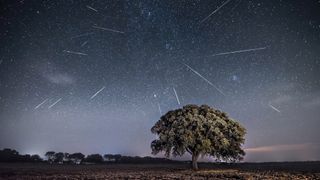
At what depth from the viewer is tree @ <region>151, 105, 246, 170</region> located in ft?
192

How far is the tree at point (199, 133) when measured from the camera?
58500mm

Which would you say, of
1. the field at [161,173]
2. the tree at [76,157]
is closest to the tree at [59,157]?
the tree at [76,157]

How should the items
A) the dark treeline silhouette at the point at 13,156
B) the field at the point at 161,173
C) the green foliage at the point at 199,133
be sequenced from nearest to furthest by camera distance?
1. the field at the point at 161,173
2. the green foliage at the point at 199,133
3. the dark treeline silhouette at the point at 13,156

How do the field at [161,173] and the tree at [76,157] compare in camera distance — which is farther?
the tree at [76,157]

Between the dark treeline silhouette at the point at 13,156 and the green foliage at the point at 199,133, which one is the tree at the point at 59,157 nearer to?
the dark treeline silhouette at the point at 13,156

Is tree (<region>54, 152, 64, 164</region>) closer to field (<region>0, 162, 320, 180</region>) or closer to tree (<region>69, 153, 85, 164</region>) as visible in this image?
tree (<region>69, 153, 85, 164</region>)

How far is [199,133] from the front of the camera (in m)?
58.1

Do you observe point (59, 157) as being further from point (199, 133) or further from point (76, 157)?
point (199, 133)

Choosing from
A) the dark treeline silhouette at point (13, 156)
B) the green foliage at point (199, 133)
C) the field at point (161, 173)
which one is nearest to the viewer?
the field at point (161, 173)

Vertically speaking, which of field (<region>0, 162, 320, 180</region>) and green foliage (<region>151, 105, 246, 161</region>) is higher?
green foliage (<region>151, 105, 246, 161</region>)

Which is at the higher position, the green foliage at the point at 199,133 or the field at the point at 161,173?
the green foliage at the point at 199,133

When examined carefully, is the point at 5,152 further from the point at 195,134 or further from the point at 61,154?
the point at 195,134

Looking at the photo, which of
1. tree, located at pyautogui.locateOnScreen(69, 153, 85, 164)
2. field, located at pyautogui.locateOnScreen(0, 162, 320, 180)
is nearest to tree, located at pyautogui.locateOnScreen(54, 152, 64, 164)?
tree, located at pyautogui.locateOnScreen(69, 153, 85, 164)

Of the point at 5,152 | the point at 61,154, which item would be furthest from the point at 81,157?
the point at 5,152
